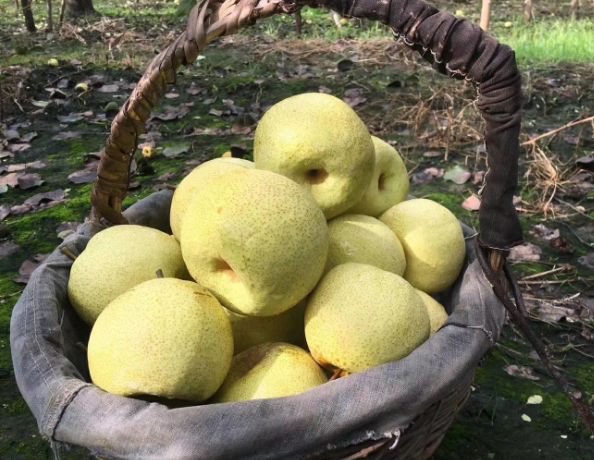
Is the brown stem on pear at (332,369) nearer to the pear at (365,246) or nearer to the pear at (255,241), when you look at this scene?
the pear at (255,241)

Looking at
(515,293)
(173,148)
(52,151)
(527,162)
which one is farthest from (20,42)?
(515,293)

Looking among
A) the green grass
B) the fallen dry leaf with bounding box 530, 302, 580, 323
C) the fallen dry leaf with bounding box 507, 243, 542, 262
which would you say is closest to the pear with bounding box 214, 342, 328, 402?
the fallen dry leaf with bounding box 530, 302, 580, 323

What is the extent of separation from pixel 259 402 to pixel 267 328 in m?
0.43

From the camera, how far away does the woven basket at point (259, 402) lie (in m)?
0.98

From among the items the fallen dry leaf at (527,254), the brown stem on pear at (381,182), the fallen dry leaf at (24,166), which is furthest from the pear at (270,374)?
the fallen dry leaf at (24,166)

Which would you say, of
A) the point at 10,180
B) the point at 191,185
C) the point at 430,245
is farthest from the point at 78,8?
the point at 430,245

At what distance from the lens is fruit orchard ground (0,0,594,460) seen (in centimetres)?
176

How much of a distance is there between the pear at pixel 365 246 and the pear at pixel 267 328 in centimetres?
15

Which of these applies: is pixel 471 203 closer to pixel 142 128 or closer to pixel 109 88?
pixel 142 128

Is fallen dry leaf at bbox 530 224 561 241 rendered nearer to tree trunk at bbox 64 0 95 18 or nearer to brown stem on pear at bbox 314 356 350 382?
brown stem on pear at bbox 314 356 350 382

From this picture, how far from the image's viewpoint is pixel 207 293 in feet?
4.28

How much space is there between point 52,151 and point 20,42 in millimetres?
3960

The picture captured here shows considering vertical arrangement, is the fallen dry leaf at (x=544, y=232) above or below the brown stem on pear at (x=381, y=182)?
below

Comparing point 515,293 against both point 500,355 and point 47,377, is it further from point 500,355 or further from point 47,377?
point 47,377
